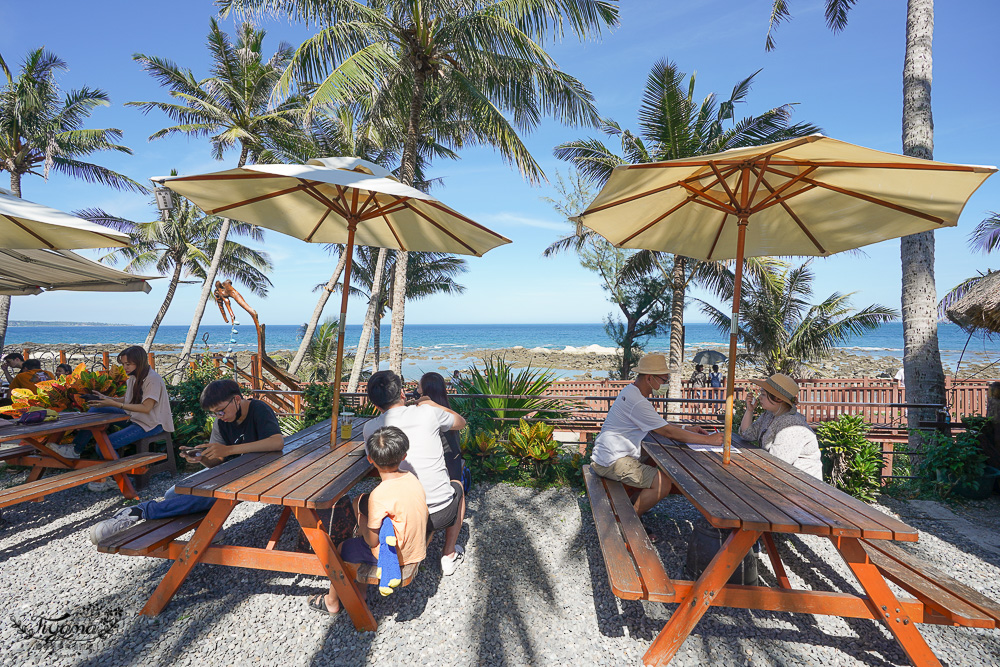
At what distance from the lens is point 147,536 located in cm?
270

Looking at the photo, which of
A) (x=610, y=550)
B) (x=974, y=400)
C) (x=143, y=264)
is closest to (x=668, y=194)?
(x=610, y=550)

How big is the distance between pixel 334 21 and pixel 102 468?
877 cm

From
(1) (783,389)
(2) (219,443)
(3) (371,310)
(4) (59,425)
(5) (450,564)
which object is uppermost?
(3) (371,310)

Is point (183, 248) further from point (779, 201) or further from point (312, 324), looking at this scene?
point (779, 201)

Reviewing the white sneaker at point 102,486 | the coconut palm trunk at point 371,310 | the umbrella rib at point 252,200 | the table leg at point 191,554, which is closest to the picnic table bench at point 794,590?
the table leg at point 191,554

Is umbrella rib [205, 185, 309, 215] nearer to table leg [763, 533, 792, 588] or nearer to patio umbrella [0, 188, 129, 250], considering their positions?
patio umbrella [0, 188, 129, 250]

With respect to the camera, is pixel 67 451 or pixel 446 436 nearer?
pixel 446 436

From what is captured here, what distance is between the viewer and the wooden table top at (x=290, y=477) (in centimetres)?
246

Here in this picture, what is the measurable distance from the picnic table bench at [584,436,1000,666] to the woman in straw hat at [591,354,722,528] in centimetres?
66

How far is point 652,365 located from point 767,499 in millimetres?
1305

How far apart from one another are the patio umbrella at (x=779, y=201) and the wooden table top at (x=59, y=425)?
A: 4.91m

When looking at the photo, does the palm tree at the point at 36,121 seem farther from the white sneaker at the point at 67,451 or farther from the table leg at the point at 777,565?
the table leg at the point at 777,565

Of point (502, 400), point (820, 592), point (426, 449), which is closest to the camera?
point (820, 592)

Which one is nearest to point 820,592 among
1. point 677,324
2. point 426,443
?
point 426,443
